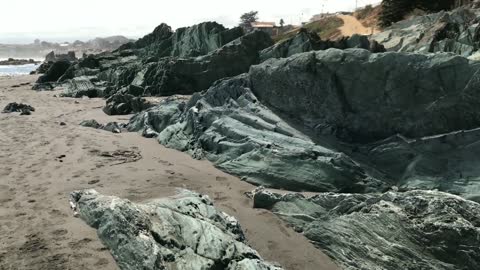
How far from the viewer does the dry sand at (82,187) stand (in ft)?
16.4

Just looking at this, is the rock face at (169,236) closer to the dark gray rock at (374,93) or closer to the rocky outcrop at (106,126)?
the dark gray rock at (374,93)

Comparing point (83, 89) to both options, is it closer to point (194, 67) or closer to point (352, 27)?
point (194, 67)

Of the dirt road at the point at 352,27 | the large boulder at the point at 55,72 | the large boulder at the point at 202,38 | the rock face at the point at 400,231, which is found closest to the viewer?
the rock face at the point at 400,231

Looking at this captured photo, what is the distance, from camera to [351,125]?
8922mm

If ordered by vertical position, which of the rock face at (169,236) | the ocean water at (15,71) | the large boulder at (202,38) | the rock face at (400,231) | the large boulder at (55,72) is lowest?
the rock face at (400,231)

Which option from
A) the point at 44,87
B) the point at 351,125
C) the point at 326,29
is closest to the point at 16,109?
the point at 44,87

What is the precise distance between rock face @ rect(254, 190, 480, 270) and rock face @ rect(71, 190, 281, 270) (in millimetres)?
1206

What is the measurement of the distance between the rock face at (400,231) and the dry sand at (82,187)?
330mm

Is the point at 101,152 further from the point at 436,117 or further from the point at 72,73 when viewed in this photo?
the point at 72,73

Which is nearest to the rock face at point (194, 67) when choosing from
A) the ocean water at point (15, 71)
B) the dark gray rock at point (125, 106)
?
the dark gray rock at point (125, 106)

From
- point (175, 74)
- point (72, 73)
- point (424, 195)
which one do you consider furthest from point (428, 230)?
point (72, 73)

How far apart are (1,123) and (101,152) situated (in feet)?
20.0

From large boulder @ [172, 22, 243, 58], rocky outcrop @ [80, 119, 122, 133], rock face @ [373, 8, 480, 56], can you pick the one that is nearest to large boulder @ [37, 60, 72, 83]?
large boulder @ [172, 22, 243, 58]

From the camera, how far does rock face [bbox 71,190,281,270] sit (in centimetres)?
454
